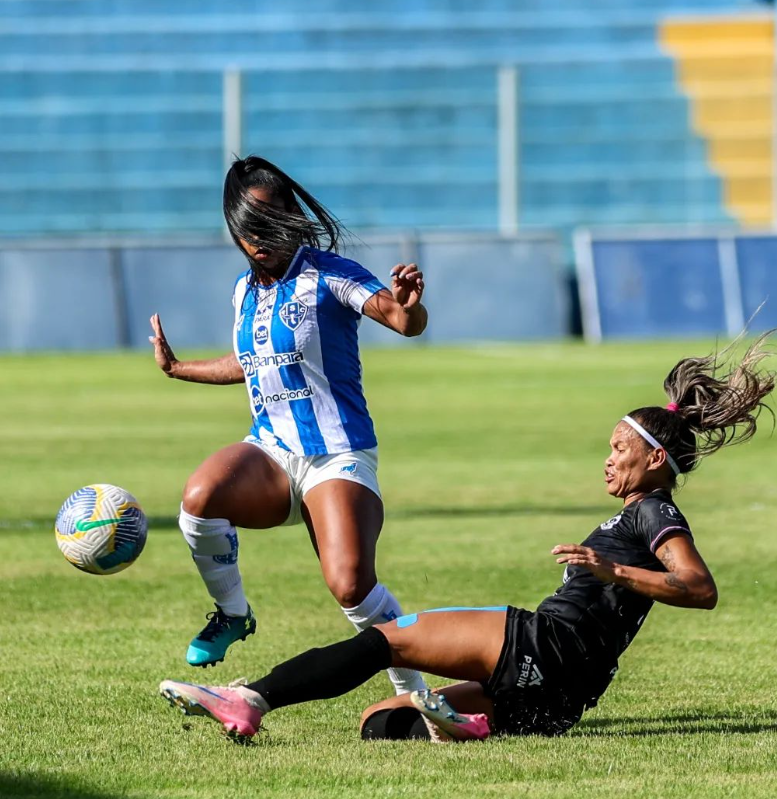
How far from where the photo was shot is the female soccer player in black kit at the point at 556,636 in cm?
513

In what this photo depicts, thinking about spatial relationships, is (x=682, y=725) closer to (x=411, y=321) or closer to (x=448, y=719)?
(x=448, y=719)

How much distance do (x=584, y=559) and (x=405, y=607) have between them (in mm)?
3316

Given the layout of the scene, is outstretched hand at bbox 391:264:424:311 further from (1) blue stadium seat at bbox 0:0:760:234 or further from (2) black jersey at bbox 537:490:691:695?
(1) blue stadium seat at bbox 0:0:760:234

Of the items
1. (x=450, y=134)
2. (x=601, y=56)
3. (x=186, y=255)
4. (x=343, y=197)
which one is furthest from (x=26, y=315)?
(x=601, y=56)

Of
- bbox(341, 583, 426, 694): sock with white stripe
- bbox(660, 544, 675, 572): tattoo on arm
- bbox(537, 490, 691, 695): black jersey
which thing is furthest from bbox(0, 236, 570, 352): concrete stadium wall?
bbox(660, 544, 675, 572): tattoo on arm

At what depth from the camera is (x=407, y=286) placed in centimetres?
572

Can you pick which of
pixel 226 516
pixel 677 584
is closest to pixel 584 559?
pixel 677 584

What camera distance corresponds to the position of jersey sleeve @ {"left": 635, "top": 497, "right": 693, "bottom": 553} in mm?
5215

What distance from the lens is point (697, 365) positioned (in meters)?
5.65

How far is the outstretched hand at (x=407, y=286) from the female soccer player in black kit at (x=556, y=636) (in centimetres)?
85

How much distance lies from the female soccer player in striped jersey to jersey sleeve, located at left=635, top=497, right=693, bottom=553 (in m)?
0.96

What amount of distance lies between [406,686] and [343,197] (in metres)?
29.0

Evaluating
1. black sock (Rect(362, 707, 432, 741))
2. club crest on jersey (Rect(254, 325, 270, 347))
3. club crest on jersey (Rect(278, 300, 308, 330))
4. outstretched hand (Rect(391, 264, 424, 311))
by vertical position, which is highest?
outstretched hand (Rect(391, 264, 424, 311))

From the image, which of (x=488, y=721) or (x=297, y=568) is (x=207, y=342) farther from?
(x=488, y=721)
